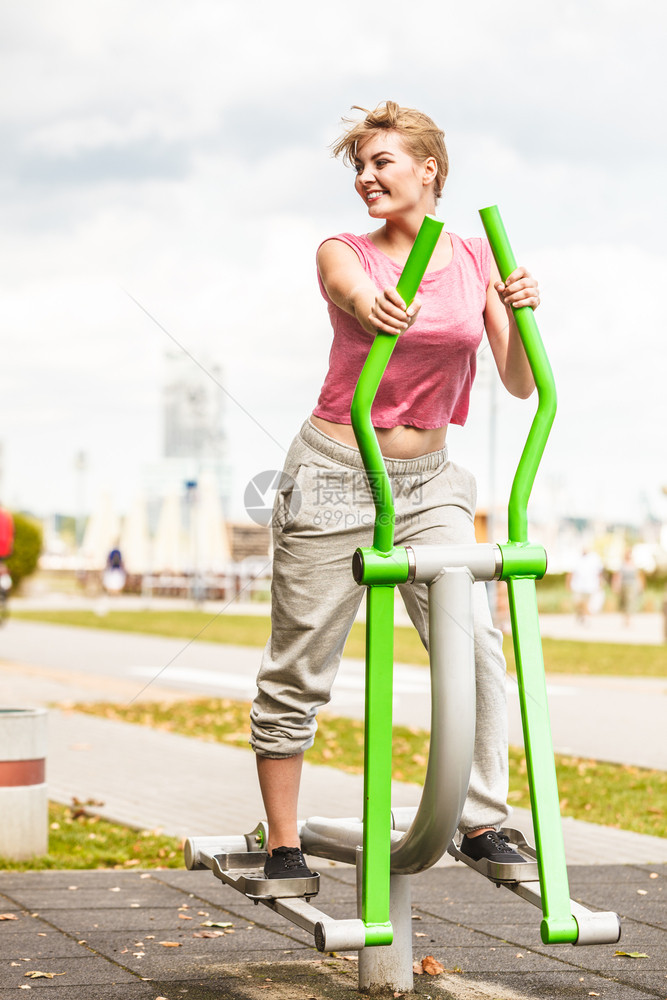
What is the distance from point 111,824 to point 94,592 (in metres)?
26.6

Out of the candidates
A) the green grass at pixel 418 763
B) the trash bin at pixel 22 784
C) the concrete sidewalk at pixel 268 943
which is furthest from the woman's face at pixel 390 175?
the green grass at pixel 418 763

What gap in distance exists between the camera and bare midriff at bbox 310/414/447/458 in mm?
2863

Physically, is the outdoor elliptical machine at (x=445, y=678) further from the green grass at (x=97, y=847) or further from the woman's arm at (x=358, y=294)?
the green grass at (x=97, y=847)

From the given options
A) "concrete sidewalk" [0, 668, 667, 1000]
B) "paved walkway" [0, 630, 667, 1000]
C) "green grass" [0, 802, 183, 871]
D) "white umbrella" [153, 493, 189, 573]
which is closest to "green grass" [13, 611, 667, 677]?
"green grass" [0, 802, 183, 871]

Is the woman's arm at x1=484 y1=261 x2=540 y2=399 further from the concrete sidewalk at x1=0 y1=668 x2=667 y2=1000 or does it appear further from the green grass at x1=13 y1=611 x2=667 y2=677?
the green grass at x1=13 y1=611 x2=667 y2=677

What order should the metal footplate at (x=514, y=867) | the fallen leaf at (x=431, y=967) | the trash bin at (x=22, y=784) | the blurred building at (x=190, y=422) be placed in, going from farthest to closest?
1. the trash bin at (x=22, y=784)
2. the fallen leaf at (x=431, y=967)
3. the blurred building at (x=190, y=422)
4. the metal footplate at (x=514, y=867)

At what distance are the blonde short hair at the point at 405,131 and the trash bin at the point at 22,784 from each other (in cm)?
269

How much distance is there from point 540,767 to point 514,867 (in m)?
0.34

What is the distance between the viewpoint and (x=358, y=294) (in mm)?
2658

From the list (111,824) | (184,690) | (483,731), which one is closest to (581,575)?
(184,690)

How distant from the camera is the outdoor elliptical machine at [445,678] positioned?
2.50 m

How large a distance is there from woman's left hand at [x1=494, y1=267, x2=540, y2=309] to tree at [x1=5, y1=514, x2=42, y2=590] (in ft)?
95.8

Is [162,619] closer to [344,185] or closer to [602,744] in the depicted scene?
[602,744]

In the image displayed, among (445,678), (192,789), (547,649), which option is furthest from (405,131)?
(547,649)
